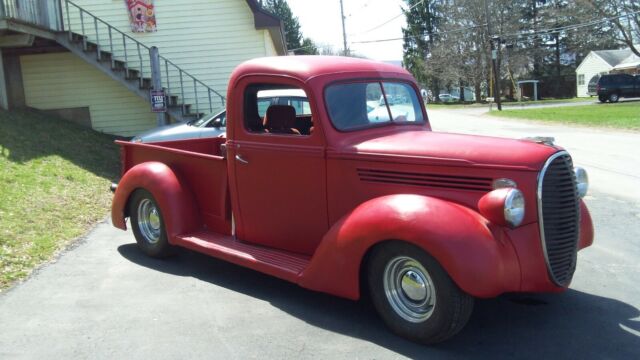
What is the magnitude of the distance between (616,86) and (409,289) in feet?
A: 125

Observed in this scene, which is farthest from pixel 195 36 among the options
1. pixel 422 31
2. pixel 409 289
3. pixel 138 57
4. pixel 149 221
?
pixel 422 31

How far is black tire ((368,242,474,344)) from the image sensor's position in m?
3.61

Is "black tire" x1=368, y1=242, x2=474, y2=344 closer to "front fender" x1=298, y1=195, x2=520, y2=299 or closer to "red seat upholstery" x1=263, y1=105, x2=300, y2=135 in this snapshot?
"front fender" x1=298, y1=195, x2=520, y2=299

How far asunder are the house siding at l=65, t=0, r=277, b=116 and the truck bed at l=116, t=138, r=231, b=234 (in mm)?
11020

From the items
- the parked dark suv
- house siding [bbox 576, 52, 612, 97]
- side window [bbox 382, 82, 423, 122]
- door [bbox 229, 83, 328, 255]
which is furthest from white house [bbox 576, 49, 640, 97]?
door [bbox 229, 83, 328, 255]

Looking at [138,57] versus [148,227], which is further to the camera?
[138,57]

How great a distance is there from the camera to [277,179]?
4734 mm

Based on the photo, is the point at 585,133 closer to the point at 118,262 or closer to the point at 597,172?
the point at 597,172

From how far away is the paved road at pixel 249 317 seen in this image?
12.4 ft

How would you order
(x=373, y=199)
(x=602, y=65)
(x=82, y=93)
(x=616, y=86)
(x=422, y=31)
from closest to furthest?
(x=373, y=199), (x=82, y=93), (x=616, y=86), (x=602, y=65), (x=422, y=31)

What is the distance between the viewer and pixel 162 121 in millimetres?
14242

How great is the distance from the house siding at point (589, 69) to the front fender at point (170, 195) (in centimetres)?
5630

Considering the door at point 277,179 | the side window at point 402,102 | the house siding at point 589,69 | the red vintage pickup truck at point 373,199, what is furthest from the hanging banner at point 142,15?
the house siding at point 589,69

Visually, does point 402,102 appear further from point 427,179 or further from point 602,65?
point 602,65
